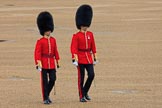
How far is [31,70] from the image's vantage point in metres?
19.4

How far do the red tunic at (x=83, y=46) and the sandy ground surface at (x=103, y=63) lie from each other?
829 millimetres

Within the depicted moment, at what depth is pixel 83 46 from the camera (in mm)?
13570

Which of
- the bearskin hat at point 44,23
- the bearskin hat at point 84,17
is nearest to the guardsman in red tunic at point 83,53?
the bearskin hat at point 84,17

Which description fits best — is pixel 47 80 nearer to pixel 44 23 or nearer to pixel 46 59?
pixel 46 59

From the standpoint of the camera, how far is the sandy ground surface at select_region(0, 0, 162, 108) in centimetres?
1420

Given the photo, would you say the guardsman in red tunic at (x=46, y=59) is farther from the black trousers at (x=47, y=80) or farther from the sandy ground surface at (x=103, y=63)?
the sandy ground surface at (x=103, y=63)

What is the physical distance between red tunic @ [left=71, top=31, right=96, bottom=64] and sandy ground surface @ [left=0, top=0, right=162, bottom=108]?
83cm

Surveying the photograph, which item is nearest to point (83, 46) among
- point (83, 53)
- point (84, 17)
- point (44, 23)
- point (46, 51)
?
point (83, 53)

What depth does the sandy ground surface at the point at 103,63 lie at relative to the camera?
1420 centimetres

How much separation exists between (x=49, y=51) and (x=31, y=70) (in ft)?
19.9

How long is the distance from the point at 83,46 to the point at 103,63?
7.22m

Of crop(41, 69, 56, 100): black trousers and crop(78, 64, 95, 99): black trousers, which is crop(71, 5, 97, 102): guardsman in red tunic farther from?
crop(41, 69, 56, 100): black trousers

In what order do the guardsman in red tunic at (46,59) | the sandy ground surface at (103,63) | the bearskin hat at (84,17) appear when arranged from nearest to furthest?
the guardsman in red tunic at (46,59) < the bearskin hat at (84,17) < the sandy ground surface at (103,63)

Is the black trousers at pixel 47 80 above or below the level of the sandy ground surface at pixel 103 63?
above
